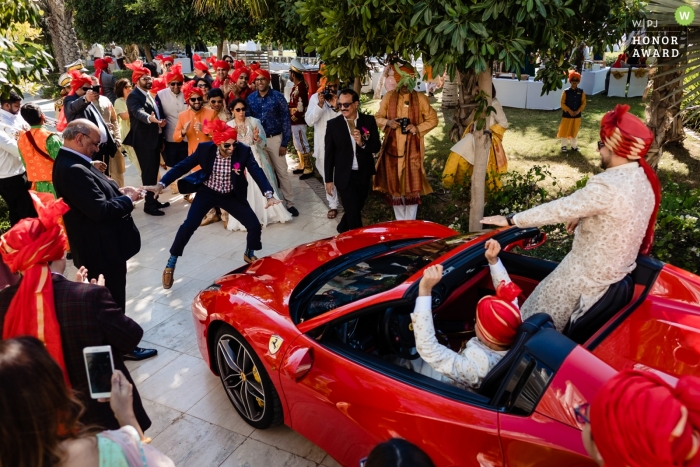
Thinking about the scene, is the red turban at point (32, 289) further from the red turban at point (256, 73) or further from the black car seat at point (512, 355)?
the red turban at point (256, 73)

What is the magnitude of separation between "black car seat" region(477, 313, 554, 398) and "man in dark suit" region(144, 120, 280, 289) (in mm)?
3664

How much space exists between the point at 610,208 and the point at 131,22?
982 inches

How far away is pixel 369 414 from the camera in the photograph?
2725 mm

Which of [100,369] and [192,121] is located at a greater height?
[192,121]

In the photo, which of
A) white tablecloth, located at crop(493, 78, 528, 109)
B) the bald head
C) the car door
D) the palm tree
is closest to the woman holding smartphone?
the car door

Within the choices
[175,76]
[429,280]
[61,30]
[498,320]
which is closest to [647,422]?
[498,320]

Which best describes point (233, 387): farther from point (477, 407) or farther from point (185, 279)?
point (185, 279)

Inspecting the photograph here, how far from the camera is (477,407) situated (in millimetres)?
2357

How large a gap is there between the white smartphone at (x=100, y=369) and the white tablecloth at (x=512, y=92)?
14361mm

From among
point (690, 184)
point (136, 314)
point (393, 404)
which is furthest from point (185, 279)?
point (690, 184)

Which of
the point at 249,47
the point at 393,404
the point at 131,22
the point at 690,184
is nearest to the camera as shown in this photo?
the point at 393,404

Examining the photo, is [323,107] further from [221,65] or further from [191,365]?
[191,365]

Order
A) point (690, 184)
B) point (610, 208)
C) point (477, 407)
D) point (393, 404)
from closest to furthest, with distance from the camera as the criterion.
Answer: point (477, 407), point (393, 404), point (610, 208), point (690, 184)

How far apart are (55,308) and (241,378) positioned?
1.40m
